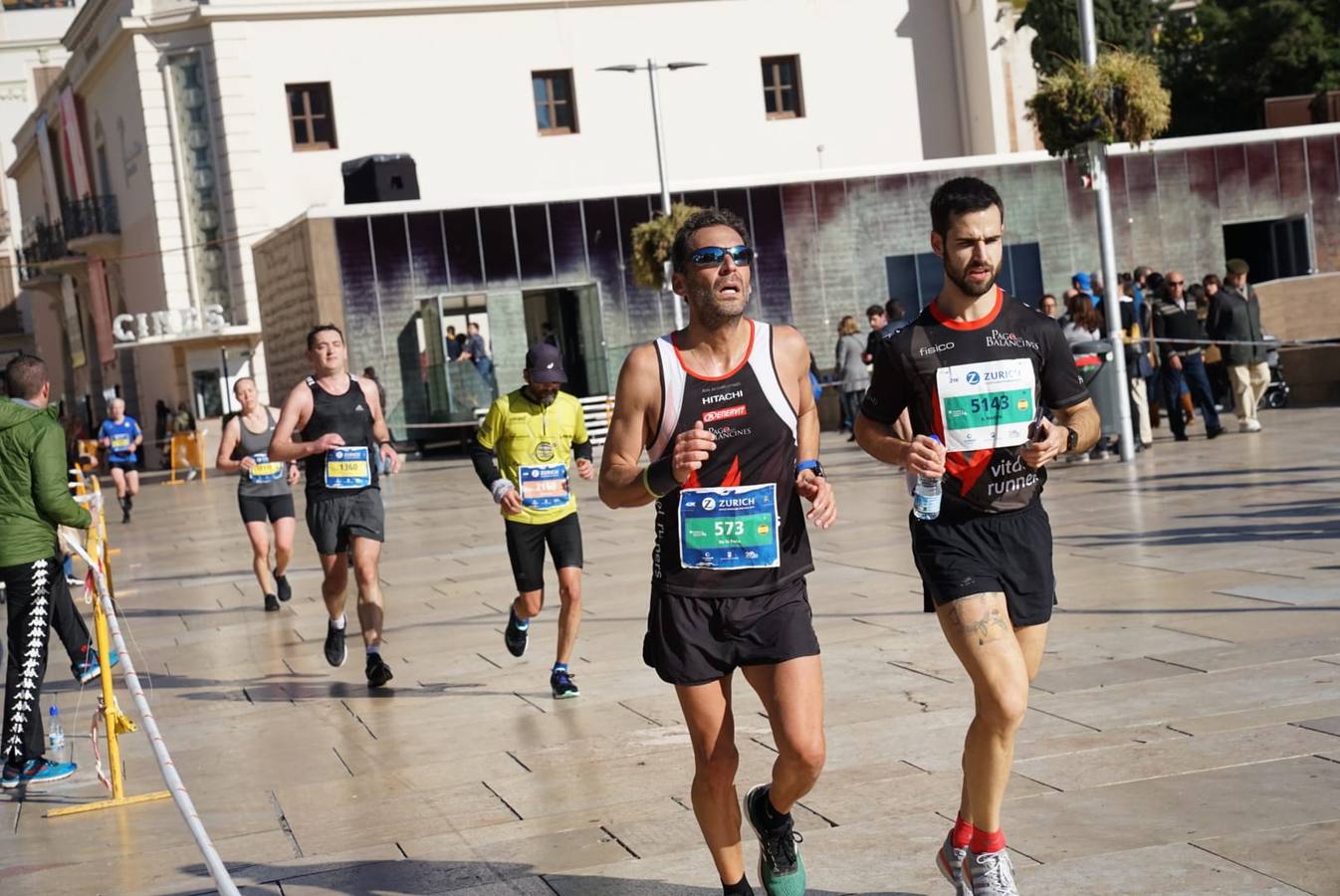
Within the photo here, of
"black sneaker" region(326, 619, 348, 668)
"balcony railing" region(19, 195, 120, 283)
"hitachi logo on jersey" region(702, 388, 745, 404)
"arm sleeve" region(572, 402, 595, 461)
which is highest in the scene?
"balcony railing" region(19, 195, 120, 283)

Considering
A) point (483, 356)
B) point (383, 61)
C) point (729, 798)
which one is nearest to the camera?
point (729, 798)

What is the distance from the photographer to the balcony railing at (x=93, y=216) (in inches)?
2028

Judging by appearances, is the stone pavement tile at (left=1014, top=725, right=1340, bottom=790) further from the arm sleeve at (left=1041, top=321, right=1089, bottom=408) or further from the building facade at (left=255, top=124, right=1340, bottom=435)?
the building facade at (left=255, top=124, right=1340, bottom=435)

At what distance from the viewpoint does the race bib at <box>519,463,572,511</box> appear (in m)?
9.48

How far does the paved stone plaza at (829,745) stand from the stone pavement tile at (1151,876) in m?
0.01

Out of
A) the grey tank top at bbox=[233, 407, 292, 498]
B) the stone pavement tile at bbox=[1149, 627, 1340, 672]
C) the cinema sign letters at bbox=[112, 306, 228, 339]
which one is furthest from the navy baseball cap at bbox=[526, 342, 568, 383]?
the cinema sign letters at bbox=[112, 306, 228, 339]

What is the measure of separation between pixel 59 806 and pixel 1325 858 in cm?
511

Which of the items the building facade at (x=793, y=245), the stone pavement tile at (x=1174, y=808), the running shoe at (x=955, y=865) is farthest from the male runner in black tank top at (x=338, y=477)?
the building facade at (x=793, y=245)

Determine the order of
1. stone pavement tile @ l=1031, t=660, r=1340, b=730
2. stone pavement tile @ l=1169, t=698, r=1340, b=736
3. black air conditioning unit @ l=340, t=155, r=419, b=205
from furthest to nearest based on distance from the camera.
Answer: black air conditioning unit @ l=340, t=155, r=419, b=205 → stone pavement tile @ l=1031, t=660, r=1340, b=730 → stone pavement tile @ l=1169, t=698, r=1340, b=736

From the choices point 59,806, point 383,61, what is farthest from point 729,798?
point 383,61

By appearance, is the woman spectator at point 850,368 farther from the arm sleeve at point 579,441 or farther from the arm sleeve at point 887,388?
the arm sleeve at point 887,388

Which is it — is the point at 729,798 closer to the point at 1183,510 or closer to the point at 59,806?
the point at 59,806

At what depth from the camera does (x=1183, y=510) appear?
14.0 meters

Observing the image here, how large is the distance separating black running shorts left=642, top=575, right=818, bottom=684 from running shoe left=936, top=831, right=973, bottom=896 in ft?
2.16
